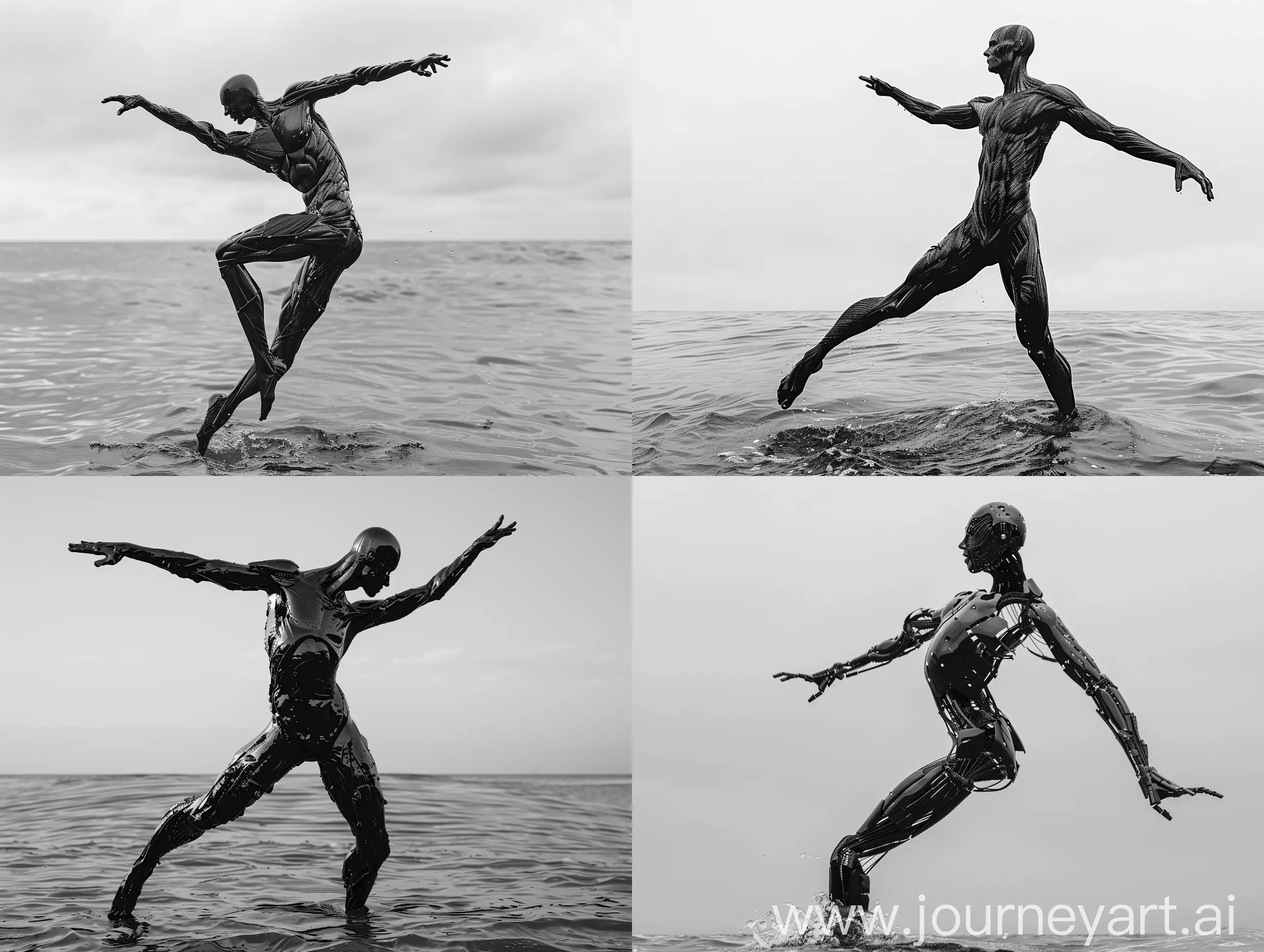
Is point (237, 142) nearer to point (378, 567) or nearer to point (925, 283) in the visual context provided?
point (378, 567)

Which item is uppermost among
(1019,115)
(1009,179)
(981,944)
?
(1019,115)

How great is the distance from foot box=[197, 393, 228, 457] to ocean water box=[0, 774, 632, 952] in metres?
3.65

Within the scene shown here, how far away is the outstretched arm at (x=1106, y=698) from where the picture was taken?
8023 mm

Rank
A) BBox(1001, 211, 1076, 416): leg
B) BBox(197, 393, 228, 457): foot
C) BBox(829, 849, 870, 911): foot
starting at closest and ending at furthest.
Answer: BBox(829, 849, 870, 911): foot
BBox(1001, 211, 1076, 416): leg
BBox(197, 393, 228, 457): foot

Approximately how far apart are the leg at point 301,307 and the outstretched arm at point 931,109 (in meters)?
4.36

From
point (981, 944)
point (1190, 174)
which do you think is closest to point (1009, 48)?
point (1190, 174)

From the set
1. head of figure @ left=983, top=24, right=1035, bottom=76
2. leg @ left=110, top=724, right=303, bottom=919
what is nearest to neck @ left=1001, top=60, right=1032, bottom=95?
head of figure @ left=983, top=24, right=1035, bottom=76

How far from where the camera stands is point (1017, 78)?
10.2 metres

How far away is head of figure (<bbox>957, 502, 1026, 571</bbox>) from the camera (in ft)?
28.0

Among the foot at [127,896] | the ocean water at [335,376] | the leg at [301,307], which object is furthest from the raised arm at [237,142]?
the foot at [127,896]

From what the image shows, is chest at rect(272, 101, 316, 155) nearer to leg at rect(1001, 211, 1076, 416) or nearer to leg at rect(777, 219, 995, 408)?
leg at rect(777, 219, 995, 408)

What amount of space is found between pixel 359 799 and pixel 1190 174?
7176mm

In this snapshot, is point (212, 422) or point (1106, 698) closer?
point (1106, 698)

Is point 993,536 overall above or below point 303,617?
above
